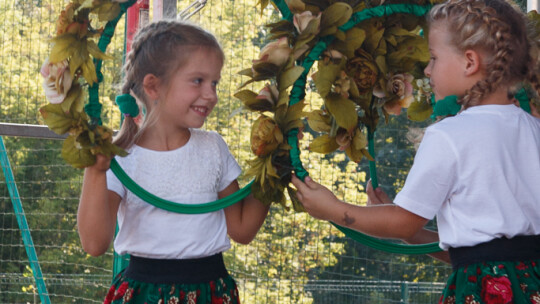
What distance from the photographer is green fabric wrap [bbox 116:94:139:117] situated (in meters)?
1.88

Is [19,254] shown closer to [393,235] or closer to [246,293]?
[246,293]

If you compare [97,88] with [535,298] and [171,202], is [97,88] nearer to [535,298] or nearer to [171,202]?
[171,202]

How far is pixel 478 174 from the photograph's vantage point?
1.59 m

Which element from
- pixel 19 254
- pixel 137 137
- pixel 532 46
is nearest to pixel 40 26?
pixel 19 254

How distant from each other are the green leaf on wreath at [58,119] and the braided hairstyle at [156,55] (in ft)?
0.52

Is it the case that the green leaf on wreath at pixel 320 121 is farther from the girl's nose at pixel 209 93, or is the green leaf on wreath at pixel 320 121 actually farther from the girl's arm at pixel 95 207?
Answer: the girl's arm at pixel 95 207

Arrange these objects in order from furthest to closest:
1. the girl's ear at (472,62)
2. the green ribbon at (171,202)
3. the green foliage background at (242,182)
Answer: the green foliage background at (242,182) → the green ribbon at (171,202) → the girl's ear at (472,62)

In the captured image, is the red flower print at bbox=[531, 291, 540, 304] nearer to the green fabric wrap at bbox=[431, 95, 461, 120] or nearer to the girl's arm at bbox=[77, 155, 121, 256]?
the green fabric wrap at bbox=[431, 95, 461, 120]

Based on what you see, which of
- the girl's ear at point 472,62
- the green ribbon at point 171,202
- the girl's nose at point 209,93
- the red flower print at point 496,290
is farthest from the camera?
the girl's nose at point 209,93

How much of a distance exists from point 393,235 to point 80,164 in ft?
2.41

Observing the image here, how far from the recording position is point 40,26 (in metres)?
6.11

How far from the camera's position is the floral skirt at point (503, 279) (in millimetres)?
1576

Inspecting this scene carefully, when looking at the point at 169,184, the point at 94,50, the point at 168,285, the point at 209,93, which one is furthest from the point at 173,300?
the point at 94,50

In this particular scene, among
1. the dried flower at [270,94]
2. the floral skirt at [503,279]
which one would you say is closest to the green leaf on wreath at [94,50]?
the dried flower at [270,94]
